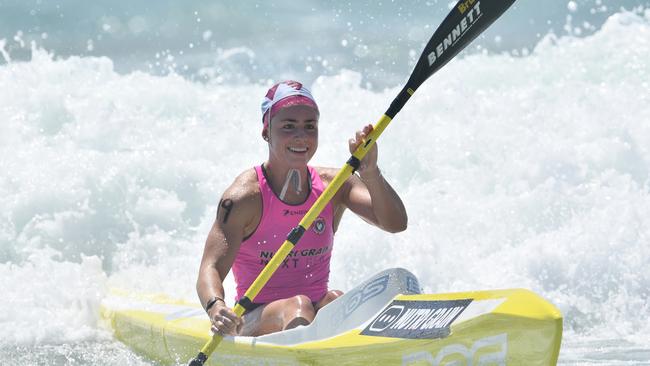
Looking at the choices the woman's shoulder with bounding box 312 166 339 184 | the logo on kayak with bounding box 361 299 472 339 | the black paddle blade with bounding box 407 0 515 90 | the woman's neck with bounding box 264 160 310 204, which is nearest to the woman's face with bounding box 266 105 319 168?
the woman's neck with bounding box 264 160 310 204

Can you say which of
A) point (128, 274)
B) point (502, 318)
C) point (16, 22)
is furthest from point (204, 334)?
point (16, 22)

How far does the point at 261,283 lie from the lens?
3.75 metres

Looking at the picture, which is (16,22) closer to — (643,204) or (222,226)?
(643,204)

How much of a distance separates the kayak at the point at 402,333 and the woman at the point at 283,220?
0.56 ft

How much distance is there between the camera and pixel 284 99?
3.91 metres

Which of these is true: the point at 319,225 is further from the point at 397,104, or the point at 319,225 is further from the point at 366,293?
the point at 397,104

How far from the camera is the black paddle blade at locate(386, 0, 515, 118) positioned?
3477 mm

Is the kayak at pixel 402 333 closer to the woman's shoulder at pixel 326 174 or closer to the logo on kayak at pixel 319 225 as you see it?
the logo on kayak at pixel 319 225

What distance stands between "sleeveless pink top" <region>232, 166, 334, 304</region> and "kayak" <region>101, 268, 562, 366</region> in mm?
379

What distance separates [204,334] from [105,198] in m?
5.07

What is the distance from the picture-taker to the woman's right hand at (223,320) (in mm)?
3646

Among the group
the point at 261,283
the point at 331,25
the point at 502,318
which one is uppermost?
the point at 331,25

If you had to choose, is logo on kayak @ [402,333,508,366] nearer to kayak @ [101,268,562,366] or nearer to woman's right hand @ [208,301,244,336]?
kayak @ [101,268,562,366]

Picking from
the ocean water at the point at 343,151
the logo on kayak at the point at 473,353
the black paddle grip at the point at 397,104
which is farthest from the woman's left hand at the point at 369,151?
the ocean water at the point at 343,151
